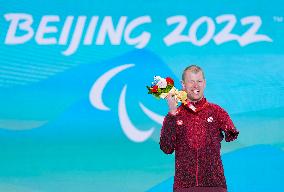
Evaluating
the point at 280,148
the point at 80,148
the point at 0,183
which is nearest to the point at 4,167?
the point at 0,183

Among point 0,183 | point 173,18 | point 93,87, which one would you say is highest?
point 173,18

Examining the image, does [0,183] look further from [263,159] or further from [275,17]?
[275,17]

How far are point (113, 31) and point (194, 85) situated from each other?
57.9 inches

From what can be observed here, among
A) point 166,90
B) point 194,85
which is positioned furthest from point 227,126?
point 166,90

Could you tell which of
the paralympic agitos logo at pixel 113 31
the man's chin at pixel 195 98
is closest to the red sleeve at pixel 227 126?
the man's chin at pixel 195 98

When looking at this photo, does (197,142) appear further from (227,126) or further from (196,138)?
(227,126)

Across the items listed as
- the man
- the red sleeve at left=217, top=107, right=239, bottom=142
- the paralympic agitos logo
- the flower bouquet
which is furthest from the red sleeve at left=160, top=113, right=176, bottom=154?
the paralympic agitos logo

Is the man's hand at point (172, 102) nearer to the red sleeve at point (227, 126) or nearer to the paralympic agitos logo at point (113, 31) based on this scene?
the red sleeve at point (227, 126)

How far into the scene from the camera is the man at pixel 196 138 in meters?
3.81

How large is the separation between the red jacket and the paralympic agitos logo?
1.38 m

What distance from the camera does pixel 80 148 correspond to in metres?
5.18

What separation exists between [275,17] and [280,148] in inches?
36.7

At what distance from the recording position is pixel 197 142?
385cm

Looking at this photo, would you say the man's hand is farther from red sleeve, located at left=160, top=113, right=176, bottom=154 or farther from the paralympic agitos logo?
the paralympic agitos logo
